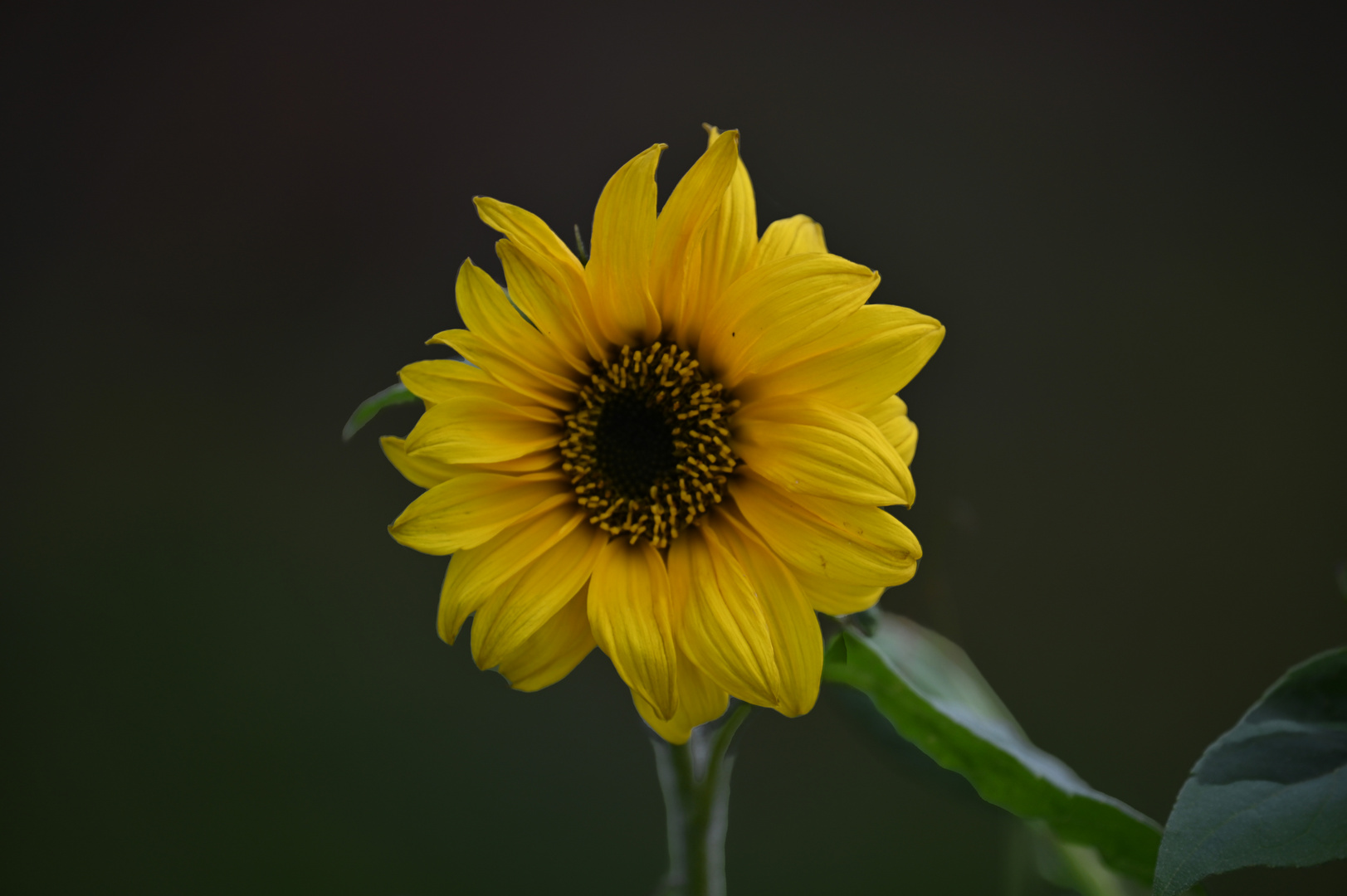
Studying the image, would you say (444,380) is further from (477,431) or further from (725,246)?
(725,246)

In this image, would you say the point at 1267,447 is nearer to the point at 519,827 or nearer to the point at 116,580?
the point at 519,827

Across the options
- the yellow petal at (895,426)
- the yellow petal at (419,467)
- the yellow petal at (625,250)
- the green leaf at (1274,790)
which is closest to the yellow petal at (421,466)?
the yellow petal at (419,467)

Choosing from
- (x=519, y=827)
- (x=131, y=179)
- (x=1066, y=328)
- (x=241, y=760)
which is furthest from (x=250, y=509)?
(x=1066, y=328)

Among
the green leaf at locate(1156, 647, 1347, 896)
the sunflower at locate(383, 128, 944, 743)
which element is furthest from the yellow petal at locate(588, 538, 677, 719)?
the green leaf at locate(1156, 647, 1347, 896)

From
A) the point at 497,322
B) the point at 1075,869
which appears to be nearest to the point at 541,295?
the point at 497,322

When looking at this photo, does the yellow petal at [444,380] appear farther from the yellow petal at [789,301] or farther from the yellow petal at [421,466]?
the yellow petal at [789,301]

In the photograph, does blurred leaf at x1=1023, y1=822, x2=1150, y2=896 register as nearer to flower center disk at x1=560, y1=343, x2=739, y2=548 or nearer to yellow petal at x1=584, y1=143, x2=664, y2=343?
flower center disk at x1=560, y1=343, x2=739, y2=548
